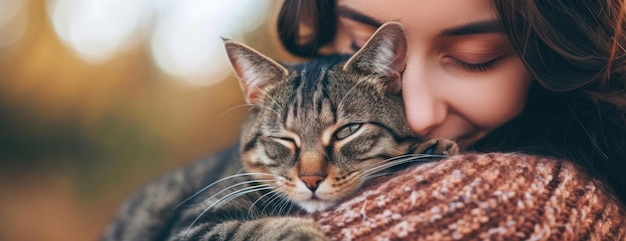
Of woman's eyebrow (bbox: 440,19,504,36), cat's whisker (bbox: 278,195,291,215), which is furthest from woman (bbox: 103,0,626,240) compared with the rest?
cat's whisker (bbox: 278,195,291,215)

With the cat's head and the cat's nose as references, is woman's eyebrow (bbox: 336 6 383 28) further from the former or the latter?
the cat's nose

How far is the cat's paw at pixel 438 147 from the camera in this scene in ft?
→ 3.54

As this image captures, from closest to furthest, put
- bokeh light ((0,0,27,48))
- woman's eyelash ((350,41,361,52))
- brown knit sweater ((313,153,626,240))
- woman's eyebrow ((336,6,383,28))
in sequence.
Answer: brown knit sweater ((313,153,626,240)) < woman's eyebrow ((336,6,383,28)) < woman's eyelash ((350,41,361,52)) < bokeh light ((0,0,27,48))

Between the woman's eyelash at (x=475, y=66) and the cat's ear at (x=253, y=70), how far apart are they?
0.40 metres

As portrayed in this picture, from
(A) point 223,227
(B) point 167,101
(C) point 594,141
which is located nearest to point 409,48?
(C) point 594,141

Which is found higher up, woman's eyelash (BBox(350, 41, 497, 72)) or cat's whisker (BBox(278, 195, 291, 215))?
woman's eyelash (BBox(350, 41, 497, 72))

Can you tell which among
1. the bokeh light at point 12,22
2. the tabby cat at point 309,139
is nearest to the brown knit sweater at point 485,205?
the tabby cat at point 309,139

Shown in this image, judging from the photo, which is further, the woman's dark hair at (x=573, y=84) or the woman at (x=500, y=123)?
the woman's dark hair at (x=573, y=84)

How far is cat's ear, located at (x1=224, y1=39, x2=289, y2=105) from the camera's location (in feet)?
4.23

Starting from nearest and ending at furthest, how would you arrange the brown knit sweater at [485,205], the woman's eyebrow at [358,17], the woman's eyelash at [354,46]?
the brown knit sweater at [485,205], the woman's eyebrow at [358,17], the woman's eyelash at [354,46]

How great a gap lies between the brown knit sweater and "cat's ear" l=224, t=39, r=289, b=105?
48 cm

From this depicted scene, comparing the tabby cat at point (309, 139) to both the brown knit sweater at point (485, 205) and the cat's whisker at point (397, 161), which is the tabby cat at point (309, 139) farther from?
the brown knit sweater at point (485, 205)

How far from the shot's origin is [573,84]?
1.05 metres

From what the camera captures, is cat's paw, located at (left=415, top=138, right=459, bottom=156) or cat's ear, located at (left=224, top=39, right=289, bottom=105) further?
cat's ear, located at (left=224, top=39, right=289, bottom=105)
